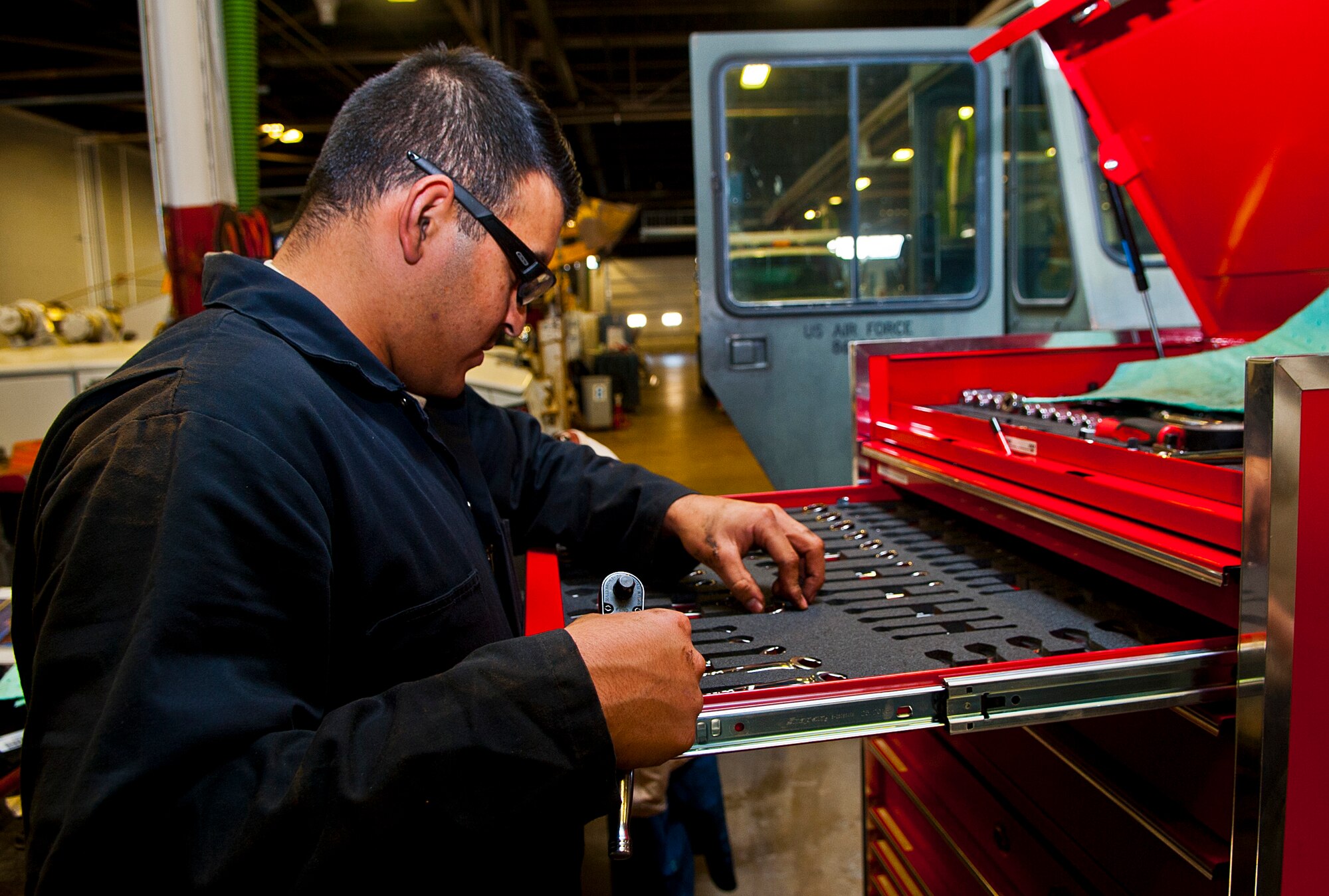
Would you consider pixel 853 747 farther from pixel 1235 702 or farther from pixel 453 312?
pixel 453 312

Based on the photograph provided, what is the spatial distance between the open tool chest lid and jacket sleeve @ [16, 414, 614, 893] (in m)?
1.21

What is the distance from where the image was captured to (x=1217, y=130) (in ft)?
4.14

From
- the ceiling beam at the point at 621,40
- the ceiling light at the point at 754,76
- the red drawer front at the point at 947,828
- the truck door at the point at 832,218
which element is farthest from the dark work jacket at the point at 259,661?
the ceiling beam at the point at 621,40

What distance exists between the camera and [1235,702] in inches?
32.7

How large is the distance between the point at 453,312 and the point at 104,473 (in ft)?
1.33

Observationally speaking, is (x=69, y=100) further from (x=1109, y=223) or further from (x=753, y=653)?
(x=753, y=653)

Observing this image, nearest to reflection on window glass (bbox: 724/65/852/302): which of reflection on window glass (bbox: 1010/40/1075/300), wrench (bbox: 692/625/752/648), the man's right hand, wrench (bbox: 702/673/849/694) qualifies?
reflection on window glass (bbox: 1010/40/1075/300)

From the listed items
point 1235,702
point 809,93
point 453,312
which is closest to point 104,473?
point 453,312

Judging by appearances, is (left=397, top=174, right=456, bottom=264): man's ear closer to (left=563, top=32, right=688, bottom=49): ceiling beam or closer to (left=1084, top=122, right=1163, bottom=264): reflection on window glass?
(left=1084, top=122, right=1163, bottom=264): reflection on window glass

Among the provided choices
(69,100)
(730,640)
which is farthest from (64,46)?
(730,640)

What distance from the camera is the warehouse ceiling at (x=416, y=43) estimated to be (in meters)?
6.48

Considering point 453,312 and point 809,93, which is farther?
point 809,93

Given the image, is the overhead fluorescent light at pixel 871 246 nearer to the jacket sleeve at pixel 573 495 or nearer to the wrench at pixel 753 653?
the jacket sleeve at pixel 573 495

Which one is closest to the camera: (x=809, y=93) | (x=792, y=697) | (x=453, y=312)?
(x=792, y=697)
